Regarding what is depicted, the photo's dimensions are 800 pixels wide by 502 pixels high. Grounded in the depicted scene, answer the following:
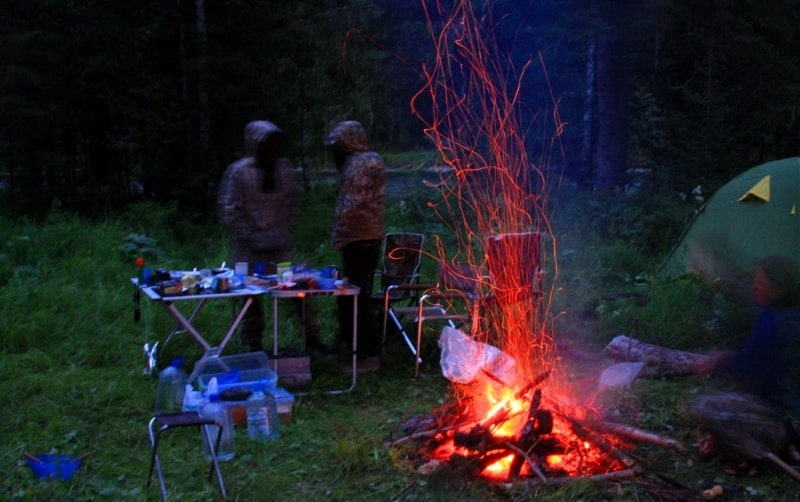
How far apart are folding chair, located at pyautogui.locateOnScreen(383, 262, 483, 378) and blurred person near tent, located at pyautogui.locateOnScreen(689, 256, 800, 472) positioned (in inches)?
82.0

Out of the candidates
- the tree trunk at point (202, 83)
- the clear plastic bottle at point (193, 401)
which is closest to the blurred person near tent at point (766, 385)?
the clear plastic bottle at point (193, 401)

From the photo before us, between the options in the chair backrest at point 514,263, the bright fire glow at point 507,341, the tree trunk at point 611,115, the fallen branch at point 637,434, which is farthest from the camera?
the tree trunk at point 611,115

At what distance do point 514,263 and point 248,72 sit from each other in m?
6.97

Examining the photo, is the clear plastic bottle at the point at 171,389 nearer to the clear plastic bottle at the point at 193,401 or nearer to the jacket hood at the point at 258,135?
the clear plastic bottle at the point at 193,401

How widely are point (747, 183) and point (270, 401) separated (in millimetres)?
5717

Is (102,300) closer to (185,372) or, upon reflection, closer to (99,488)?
(185,372)

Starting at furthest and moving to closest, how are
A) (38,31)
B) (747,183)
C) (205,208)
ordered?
(205,208) < (38,31) < (747,183)

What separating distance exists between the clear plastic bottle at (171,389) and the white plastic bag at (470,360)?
1.91 metres

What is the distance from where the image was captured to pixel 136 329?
6.93 metres

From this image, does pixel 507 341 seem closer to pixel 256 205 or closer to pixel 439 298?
pixel 439 298

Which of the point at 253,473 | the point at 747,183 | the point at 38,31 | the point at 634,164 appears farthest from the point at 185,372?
the point at 634,164

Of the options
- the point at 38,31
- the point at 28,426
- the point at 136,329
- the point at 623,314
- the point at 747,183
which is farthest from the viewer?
the point at 38,31

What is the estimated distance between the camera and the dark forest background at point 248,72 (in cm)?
1151

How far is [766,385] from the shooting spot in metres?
4.57
